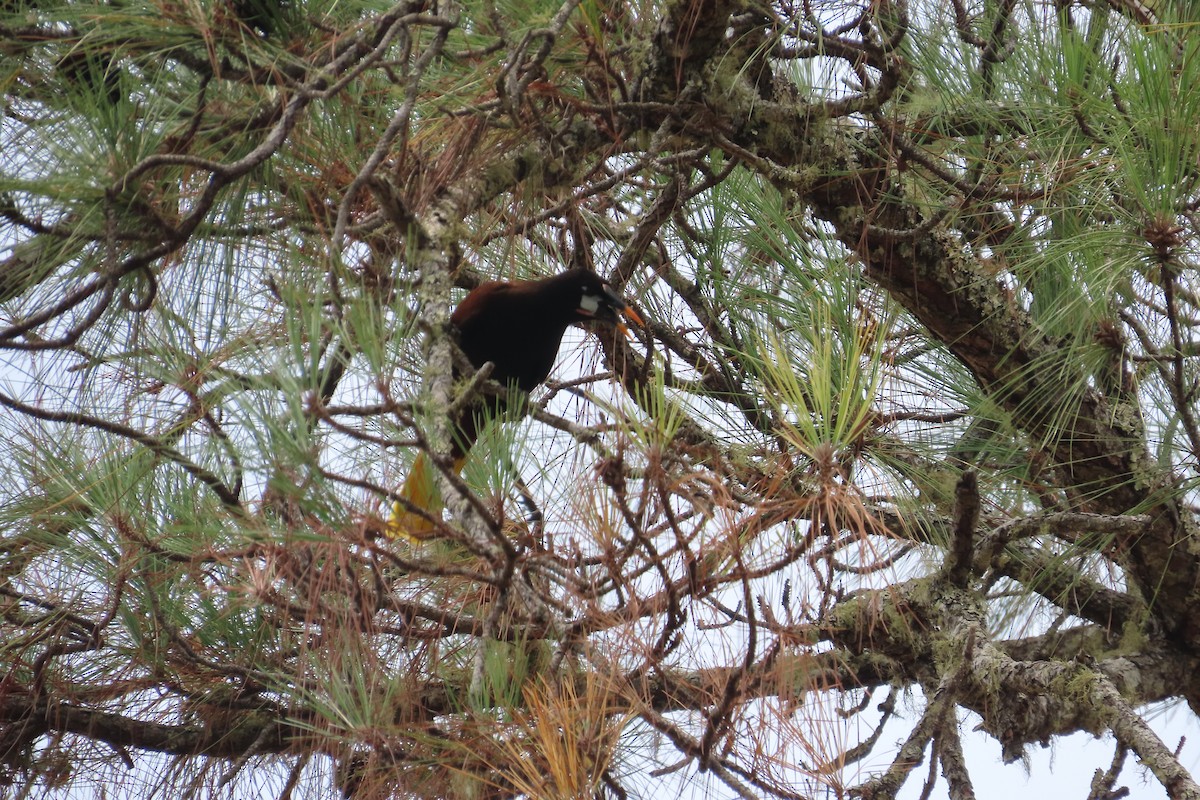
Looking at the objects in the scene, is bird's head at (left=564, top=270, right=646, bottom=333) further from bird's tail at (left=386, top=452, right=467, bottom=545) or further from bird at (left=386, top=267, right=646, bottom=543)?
bird's tail at (left=386, top=452, right=467, bottom=545)

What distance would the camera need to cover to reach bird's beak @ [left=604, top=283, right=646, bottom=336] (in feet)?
5.31

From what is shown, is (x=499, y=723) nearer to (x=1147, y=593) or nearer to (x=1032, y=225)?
(x=1032, y=225)

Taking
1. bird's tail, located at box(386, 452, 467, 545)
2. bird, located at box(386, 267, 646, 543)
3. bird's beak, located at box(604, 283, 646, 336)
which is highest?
bird, located at box(386, 267, 646, 543)

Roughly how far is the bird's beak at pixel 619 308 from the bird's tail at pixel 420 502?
73cm

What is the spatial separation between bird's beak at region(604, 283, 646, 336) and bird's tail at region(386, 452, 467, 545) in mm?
726

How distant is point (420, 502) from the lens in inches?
36.2

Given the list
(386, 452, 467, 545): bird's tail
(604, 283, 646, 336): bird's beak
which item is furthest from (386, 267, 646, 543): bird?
(386, 452, 467, 545): bird's tail

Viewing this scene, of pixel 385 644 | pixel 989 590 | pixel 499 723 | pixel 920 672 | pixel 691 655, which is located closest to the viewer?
pixel 499 723

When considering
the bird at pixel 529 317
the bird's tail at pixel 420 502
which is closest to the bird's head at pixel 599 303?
the bird at pixel 529 317

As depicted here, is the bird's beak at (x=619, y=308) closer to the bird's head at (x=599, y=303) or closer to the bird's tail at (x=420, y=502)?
the bird's head at (x=599, y=303)

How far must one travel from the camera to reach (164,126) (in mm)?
945

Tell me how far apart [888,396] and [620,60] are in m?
0.52

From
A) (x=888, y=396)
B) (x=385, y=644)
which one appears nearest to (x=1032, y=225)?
(x=888, y=396)

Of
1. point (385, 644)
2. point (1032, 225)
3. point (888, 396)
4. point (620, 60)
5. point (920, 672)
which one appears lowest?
point (920, 672)
